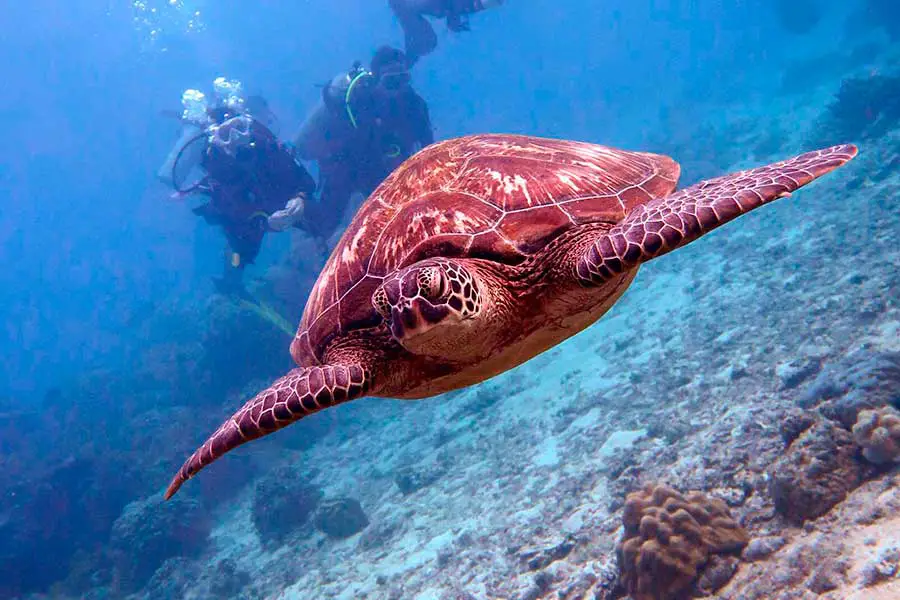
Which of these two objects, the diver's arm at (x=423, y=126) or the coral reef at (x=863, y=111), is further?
the coral reef at (x=863, y=111)

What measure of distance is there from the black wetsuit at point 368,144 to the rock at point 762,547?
9.54m

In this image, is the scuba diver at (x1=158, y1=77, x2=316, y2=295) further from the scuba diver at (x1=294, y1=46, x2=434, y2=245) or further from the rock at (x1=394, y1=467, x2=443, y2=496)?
the rock at (x1=394, y1=467, x2=443, y2=496)

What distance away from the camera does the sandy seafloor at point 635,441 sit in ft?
14.1

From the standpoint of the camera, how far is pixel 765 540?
3588mm

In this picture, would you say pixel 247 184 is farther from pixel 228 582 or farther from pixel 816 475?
pixel 816 475

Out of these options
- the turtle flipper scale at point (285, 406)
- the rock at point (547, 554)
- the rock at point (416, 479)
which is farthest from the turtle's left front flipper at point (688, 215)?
the rock at point (416, 479)

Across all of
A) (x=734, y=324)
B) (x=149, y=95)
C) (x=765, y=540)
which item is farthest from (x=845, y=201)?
(x=149, y=95)

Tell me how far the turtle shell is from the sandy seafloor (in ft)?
9.40

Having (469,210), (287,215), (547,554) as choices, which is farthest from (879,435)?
(287,215)

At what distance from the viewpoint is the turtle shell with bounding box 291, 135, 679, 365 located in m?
2.78

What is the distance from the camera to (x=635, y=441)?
644 cm

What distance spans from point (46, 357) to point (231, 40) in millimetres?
68280

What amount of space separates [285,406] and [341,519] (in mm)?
7488

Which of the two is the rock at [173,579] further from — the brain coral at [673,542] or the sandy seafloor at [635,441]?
the brain coral at [673,542]
